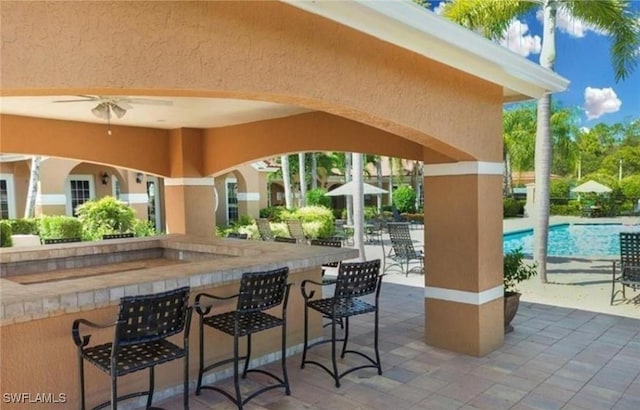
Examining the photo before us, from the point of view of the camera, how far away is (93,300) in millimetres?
3570

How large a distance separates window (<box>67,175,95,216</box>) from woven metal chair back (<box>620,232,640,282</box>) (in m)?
16.3

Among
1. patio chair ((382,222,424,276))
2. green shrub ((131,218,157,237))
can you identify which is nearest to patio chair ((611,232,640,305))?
patio chair ((382,222,424,276))

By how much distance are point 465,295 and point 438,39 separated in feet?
9.75

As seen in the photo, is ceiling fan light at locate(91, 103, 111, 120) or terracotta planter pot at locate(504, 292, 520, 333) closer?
ceiling fan light at locate(91, 103, 111, 120)

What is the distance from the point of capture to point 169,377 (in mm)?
4293

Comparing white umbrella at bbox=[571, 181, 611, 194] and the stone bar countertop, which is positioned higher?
white umbrella at bbox=[571, 181, 611, 194]

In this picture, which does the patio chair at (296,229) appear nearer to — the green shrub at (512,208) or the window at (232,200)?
the window at (232,200)

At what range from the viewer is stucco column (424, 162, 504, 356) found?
5.30 meters

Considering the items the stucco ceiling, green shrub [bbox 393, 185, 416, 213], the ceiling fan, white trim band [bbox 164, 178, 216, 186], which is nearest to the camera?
the ceiling fan

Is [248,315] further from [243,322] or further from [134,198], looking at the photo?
[134,198]

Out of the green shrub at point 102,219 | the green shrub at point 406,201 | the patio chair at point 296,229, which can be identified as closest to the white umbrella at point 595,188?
the green shrub at point 406,201

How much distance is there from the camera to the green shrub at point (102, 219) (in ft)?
41.8

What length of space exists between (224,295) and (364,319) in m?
2.83

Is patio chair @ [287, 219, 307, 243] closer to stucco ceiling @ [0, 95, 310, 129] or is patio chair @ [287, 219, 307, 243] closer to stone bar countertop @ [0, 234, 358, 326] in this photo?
stucco ceiling @ [0, 95, 310, 129]
